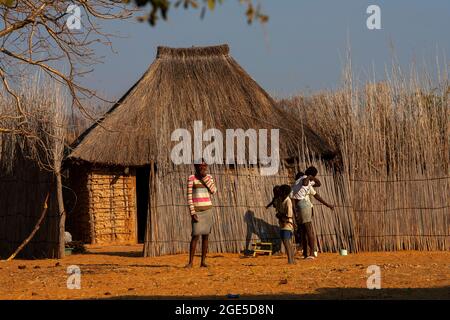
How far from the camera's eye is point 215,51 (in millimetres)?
19719

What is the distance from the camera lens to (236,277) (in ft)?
33.8

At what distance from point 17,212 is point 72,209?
2104 millimetres

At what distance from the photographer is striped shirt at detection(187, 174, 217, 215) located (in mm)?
11438

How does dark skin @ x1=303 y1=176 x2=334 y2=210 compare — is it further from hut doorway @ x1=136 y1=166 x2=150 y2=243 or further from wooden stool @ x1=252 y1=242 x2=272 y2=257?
hut doorway @ x1=136 y1=166 x2=150 y2=243

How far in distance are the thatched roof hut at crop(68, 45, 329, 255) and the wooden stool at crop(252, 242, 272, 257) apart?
0.98ft

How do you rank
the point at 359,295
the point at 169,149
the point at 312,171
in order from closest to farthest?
the point at 359,295 → the point at 312,171 → the point at 169,149

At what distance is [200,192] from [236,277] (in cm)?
159

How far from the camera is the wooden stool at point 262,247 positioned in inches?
546

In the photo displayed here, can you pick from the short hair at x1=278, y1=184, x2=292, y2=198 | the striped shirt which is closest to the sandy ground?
the striped shirt

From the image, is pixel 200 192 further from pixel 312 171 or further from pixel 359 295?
pixel 359 295

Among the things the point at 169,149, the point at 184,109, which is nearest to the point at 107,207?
the point at 184,109
